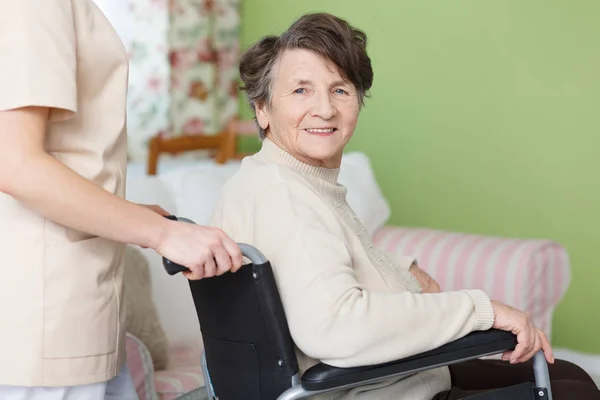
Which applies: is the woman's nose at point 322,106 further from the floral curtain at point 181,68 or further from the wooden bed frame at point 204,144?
the floral curtain at point 181,68

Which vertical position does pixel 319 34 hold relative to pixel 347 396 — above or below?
above

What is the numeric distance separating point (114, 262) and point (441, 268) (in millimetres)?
1588

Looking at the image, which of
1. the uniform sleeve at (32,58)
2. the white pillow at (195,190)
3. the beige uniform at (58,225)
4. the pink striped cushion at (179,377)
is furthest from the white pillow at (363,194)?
the uniform sleeve at (32,58)

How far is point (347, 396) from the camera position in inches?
54.6

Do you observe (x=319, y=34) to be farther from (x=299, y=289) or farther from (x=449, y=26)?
(x=449, y=26)

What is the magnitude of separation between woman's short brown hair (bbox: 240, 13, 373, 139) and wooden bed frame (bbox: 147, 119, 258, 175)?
183 cm

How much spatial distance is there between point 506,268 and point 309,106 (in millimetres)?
1262

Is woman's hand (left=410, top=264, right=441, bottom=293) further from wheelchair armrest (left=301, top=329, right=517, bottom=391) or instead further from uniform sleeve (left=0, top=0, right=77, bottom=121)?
uniform sleeve (left=0, top=0, right=77, bottom=121)

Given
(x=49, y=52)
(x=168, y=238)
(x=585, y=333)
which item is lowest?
(x=585, y=333)

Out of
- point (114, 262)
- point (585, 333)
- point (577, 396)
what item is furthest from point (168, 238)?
point (585, 333)

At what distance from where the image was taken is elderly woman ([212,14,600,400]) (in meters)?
1.27

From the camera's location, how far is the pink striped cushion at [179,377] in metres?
2.05

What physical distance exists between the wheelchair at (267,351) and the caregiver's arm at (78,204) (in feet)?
0.45

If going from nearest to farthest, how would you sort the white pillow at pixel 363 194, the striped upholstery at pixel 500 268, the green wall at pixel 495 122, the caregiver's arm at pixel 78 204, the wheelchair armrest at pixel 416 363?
the caregiver's arm at pixel 78 204
the wheelchair armrest at pixel 416 363
the striped upholstery at pixel 500 268
the white pillow at pixel 363 194
the green wall at pixel 495 122
